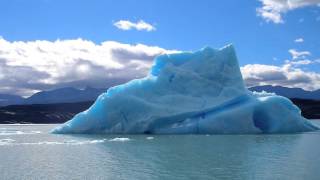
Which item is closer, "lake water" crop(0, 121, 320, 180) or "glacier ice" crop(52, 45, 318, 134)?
"lake water" crop(0, 121, 320, 180)

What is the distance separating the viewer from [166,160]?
14984 millimetres

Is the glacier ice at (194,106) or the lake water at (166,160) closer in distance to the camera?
the lake water at (166,160)

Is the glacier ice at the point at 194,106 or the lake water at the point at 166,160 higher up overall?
the glacier ice at the point at 194,106

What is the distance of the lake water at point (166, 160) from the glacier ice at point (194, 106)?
4462 millimetres

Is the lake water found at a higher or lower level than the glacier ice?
lower

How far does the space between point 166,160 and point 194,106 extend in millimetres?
11197

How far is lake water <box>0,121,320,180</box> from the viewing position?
40.5 ft

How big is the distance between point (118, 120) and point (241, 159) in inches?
479

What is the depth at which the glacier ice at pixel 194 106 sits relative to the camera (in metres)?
25.6

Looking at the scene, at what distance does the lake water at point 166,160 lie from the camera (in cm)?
1235

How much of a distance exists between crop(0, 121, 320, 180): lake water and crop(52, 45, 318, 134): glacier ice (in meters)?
4.46

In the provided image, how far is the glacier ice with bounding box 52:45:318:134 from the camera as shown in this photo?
25578 mm

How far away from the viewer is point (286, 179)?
37.4 ft

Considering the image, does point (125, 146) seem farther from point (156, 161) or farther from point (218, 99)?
point (218, 99)
